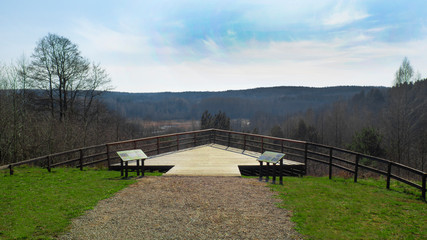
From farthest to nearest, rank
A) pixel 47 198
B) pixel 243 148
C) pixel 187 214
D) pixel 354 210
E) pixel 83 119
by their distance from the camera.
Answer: pixel 83 119
pixel 243 148
pixel 47 198
pixel 354 210
pixel 187 214

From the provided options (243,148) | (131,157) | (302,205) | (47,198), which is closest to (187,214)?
(302,205)

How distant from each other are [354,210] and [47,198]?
25.2 ft

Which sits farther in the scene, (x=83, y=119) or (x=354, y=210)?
(x=83, y=119)

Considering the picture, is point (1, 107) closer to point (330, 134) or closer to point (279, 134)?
point (279, 134)

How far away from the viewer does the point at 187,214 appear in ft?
19.2

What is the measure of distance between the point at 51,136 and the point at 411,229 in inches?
794

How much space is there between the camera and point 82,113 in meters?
25.5

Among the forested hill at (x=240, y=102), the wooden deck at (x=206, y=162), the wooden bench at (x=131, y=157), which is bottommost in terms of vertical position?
the wooden deck at (x=206, y=162)

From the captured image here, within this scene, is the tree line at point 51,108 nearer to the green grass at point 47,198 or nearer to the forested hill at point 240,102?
the green grass at point 47,198

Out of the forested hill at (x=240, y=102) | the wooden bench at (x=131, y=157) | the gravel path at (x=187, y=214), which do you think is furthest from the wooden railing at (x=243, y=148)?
the forested hill at (x=240, y=102)

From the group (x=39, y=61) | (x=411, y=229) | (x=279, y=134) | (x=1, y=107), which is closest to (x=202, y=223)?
(x=411, y=229)

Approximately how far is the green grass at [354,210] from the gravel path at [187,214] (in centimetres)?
47

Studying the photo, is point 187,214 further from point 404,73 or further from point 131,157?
point 404,73

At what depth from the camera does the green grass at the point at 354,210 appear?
16.3 ft
